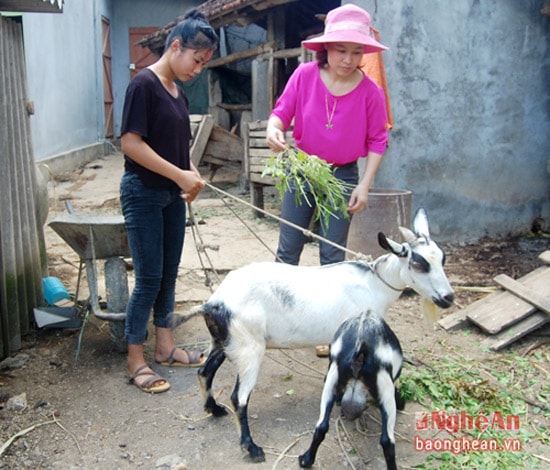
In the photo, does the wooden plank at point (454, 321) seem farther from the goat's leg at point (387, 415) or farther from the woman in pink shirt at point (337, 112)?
the goat's leg at point (387, 415)

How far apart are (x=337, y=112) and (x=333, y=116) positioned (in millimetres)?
34

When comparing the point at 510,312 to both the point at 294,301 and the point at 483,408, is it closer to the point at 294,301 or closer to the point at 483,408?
the point at 483,408

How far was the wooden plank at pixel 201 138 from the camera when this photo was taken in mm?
9781

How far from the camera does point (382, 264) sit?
10.6ft

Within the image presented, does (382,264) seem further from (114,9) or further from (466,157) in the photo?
(114,9)

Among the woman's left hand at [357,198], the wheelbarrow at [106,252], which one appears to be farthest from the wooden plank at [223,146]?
the woman's left hand at [357,198]

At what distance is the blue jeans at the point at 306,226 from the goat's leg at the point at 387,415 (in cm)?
122

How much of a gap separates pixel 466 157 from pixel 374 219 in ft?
7.53

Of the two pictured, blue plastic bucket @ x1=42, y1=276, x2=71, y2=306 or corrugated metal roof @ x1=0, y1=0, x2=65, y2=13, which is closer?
corrugated metal roof @ x1=0, y1=0, x2=65, y2=13

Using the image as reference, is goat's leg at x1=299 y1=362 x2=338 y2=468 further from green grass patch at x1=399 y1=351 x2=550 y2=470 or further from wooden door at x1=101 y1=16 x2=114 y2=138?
wooden door at x1=101 y1=16 x2=114 y2=138

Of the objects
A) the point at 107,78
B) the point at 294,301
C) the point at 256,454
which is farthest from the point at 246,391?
the point at 107,78

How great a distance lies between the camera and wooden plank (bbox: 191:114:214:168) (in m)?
9.78

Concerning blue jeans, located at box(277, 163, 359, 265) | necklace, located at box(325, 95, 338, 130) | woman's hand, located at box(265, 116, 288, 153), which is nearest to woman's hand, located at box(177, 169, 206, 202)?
woman's hand, located at box(265, 116, 288, 153)

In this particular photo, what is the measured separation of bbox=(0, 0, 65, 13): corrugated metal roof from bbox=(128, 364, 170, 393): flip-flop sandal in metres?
2.56
